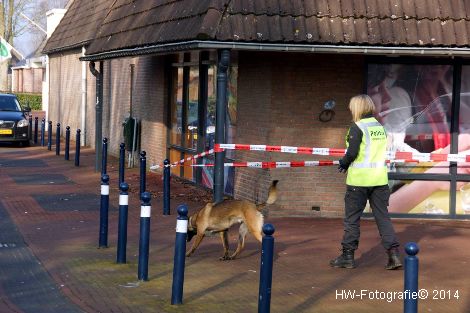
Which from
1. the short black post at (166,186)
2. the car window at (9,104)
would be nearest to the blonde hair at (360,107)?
the short black post at (166,186)

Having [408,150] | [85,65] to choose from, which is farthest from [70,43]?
[408,150]

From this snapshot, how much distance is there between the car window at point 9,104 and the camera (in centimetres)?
3046

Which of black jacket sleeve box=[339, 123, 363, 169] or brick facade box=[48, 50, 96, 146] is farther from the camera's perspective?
brick facade box=[48, 50, 96, 146]

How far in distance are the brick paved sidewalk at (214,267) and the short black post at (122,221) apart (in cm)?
14

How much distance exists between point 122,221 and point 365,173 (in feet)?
8.89

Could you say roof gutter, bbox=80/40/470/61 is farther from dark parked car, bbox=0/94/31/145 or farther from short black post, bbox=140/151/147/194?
dark parked car, bbox=0/94/31/145

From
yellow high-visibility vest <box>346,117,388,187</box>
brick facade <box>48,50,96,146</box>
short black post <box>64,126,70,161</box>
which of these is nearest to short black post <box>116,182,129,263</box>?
yellow high-visibility vest <box>346,117,388,187</box>

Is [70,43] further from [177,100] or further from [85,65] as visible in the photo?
[177,100]

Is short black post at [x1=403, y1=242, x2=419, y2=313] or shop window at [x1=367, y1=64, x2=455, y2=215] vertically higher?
shop window at [x1=367, y1=64, x2=455, y2=215]

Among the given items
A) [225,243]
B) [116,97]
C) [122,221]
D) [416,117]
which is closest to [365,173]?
[225,243]

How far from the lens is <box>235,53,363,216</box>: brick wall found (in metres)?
14.1

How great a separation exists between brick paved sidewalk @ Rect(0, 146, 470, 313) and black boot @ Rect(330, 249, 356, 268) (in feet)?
0.48

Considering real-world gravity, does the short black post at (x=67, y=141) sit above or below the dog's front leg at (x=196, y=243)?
above

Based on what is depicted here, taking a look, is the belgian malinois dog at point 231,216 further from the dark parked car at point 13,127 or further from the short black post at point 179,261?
the dark parked car at point 13,127
